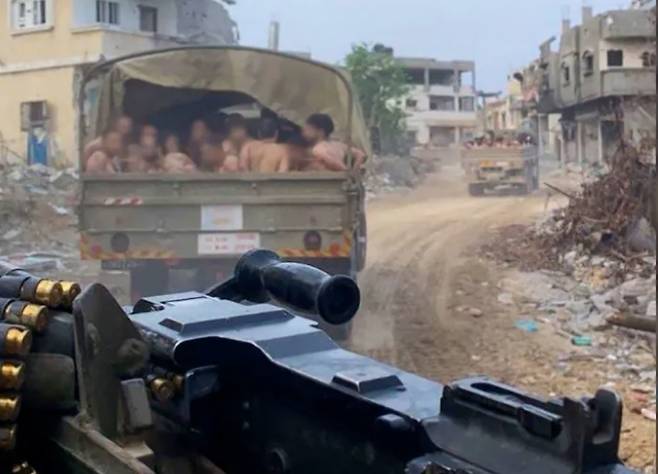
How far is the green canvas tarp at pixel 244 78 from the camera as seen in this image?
888cm

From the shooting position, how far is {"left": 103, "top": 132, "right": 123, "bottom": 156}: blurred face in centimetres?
876

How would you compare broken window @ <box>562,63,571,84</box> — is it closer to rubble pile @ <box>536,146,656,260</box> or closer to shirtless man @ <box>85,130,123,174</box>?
rubble pile @ <box>536,146,656,260</box>

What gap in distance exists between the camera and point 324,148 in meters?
8.49

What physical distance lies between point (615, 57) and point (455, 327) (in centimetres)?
2365

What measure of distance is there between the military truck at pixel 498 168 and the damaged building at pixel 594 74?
7.07ft

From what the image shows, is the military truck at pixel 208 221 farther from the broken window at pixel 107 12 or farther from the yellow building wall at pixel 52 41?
the broken window at pixel 107 12

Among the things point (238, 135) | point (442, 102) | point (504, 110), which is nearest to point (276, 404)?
point (238, 135)

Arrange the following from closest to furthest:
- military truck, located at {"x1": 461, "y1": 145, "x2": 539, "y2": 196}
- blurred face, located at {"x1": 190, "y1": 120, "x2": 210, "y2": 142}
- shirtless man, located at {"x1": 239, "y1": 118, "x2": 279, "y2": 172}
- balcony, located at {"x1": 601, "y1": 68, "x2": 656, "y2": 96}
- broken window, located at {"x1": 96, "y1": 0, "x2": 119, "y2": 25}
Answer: shirtless man, located at {"x1": 239, "y1": 118, "x2": 279, "y2": 172}, blurred face, located at {"x1": 190, "y1": 120, "x2": 210, "y2": 142}, broken window, located at {"x1": 96, "y1": 0, "x2": 119, "y2": 25}, military truck, located at {"x1": 461, "y1": 145, "x2": 539, "y2": 196}, balcony, located at {"x1": 601, "y1": 68, "x2": 656, "y2": 96}

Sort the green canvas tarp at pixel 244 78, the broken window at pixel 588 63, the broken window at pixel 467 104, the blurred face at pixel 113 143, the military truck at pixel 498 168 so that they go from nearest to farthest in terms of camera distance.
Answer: the blurred face at pixel 113 143
the green canvas tarp at pixel 244 78
the military truck at pixel 498 168
the broken window at pixel 588 63
the broken window at pixel 467 104

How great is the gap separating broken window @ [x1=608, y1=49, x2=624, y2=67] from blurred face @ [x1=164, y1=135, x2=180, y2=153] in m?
23.4

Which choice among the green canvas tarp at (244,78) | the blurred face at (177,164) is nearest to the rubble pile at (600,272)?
the green canvas tarp at (244,78)

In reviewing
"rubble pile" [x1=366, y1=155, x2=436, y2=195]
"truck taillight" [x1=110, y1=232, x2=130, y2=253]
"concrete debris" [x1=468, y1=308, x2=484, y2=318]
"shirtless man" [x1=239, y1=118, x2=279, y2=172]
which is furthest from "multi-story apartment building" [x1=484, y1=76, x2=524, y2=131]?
"truck taillight" [x1=110, y1=232, x2=130, y2=253]

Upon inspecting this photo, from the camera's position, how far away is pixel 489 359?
7684 millimetres

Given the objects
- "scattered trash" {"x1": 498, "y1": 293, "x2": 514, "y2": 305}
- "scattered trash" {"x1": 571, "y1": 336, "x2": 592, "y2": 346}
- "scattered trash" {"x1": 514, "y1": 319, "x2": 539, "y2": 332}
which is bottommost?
"scattered trash" {"x1": 571, "y1": 336, "x2": 592, "y2": 346}
